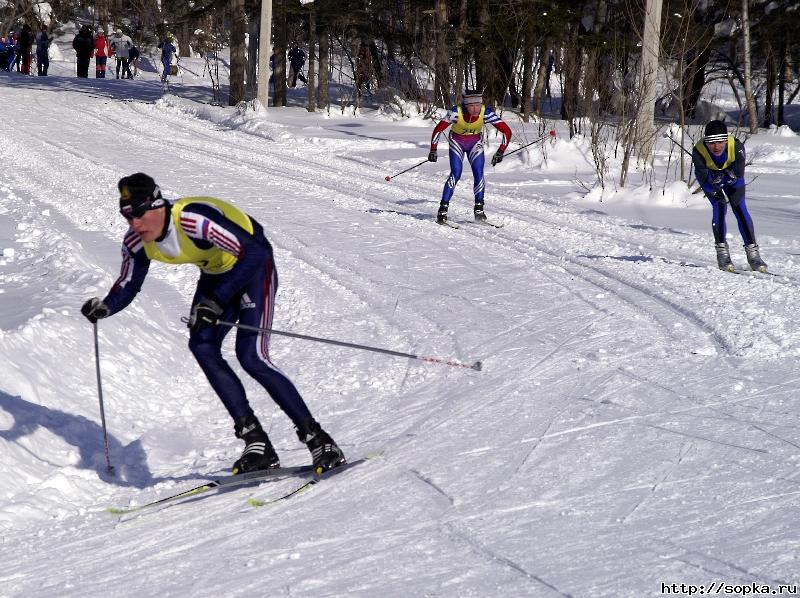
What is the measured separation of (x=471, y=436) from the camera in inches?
230

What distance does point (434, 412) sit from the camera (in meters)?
6.38

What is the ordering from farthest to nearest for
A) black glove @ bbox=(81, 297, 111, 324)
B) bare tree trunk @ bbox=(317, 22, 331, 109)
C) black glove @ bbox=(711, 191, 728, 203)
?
bare tree trunk @ bbox=(317, 22, 331, 109) < black glove @ bbox=(711, 191, 728, 203) < black glove @ bbox=(81, 297, 111, 324)

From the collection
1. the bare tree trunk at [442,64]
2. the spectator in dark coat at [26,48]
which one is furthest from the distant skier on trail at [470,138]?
the spectator in dark coat at [26,48]

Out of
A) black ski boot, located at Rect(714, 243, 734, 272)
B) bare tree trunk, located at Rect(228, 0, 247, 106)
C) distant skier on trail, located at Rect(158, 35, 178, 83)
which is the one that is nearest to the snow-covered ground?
black ski boot, located at Rect(714, 243, 734, 272)

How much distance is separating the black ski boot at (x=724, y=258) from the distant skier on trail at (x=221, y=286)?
585 centimetres

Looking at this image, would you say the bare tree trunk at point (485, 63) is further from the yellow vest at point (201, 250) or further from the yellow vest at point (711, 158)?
the yellow vest at point (201, 250)

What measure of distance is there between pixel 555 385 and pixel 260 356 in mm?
2254

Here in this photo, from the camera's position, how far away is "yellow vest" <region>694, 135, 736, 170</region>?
9.94 m

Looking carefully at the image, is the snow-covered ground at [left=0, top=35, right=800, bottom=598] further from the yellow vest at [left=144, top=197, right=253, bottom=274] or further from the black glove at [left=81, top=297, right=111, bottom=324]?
the yellow vest at [left=144, top=197, right=253, bottom=274]

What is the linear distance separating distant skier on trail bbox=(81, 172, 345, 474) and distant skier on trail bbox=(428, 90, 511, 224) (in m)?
7.32

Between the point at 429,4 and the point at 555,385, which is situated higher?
the point at 429,4

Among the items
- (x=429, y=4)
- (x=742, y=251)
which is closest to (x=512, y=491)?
(x=742, y=251)

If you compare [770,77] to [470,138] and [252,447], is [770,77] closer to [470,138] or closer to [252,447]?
[470,138]

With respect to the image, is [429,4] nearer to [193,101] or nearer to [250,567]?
[193,101]
